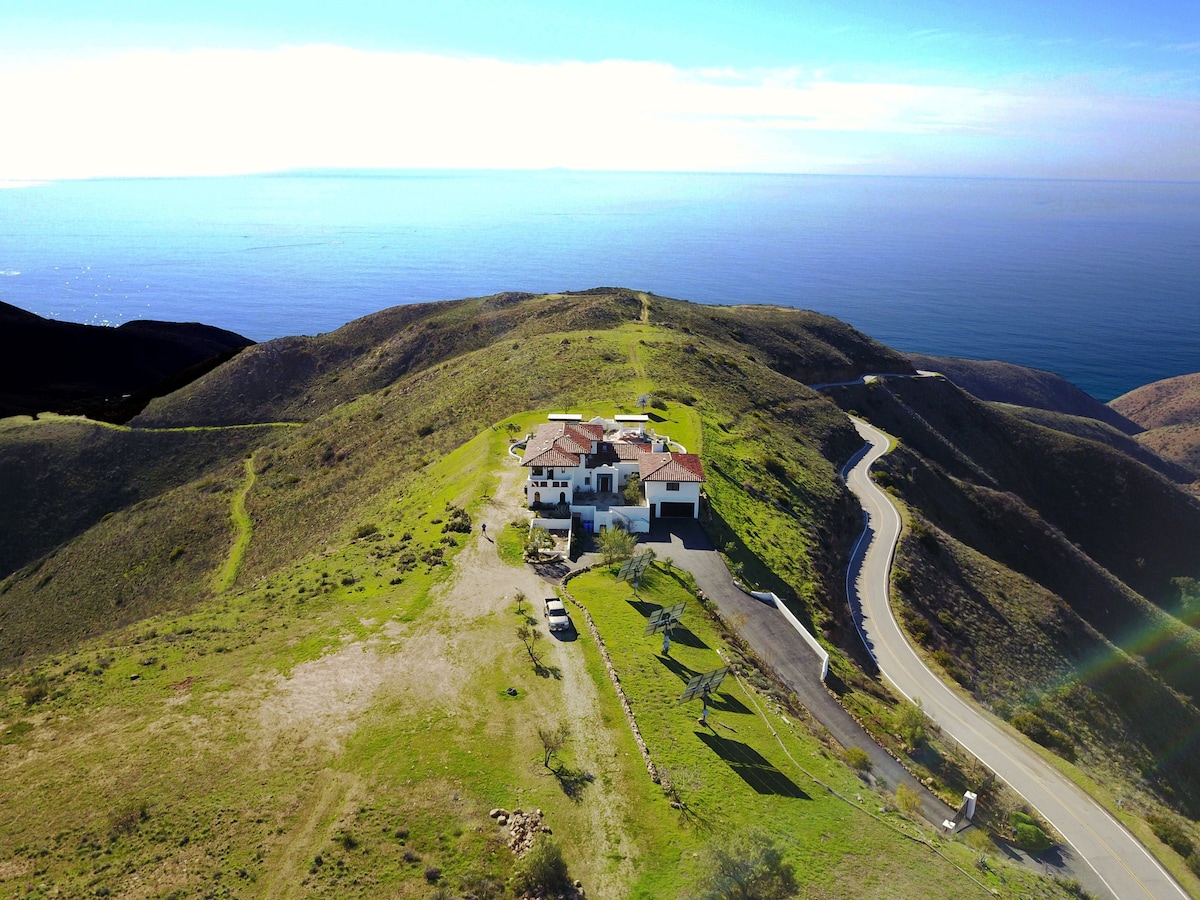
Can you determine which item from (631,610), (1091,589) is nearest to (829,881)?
(631,610)

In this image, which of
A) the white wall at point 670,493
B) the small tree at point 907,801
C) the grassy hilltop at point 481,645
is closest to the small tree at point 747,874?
the grassy hilltop at point 481,645

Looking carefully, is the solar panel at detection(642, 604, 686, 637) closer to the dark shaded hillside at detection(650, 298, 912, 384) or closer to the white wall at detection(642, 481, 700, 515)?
the white wall at detection(642, 481, 700, 515)

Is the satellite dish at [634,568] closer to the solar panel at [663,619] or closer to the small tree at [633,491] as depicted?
the solar panel at [663,619]

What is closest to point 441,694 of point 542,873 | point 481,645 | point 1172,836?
point 481,645

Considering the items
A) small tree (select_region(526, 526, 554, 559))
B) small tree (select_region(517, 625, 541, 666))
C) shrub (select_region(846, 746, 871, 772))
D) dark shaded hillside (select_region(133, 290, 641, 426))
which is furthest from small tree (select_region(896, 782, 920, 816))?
dark shaded hillside (select_region(133, 290, 641, 426))

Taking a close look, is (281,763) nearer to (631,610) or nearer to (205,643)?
(205,643)

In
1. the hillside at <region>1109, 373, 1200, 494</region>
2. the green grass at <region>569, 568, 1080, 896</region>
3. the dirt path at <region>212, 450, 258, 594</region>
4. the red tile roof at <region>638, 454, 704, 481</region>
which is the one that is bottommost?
the hillside at <region>1109, 373, 1200, 494</region>
